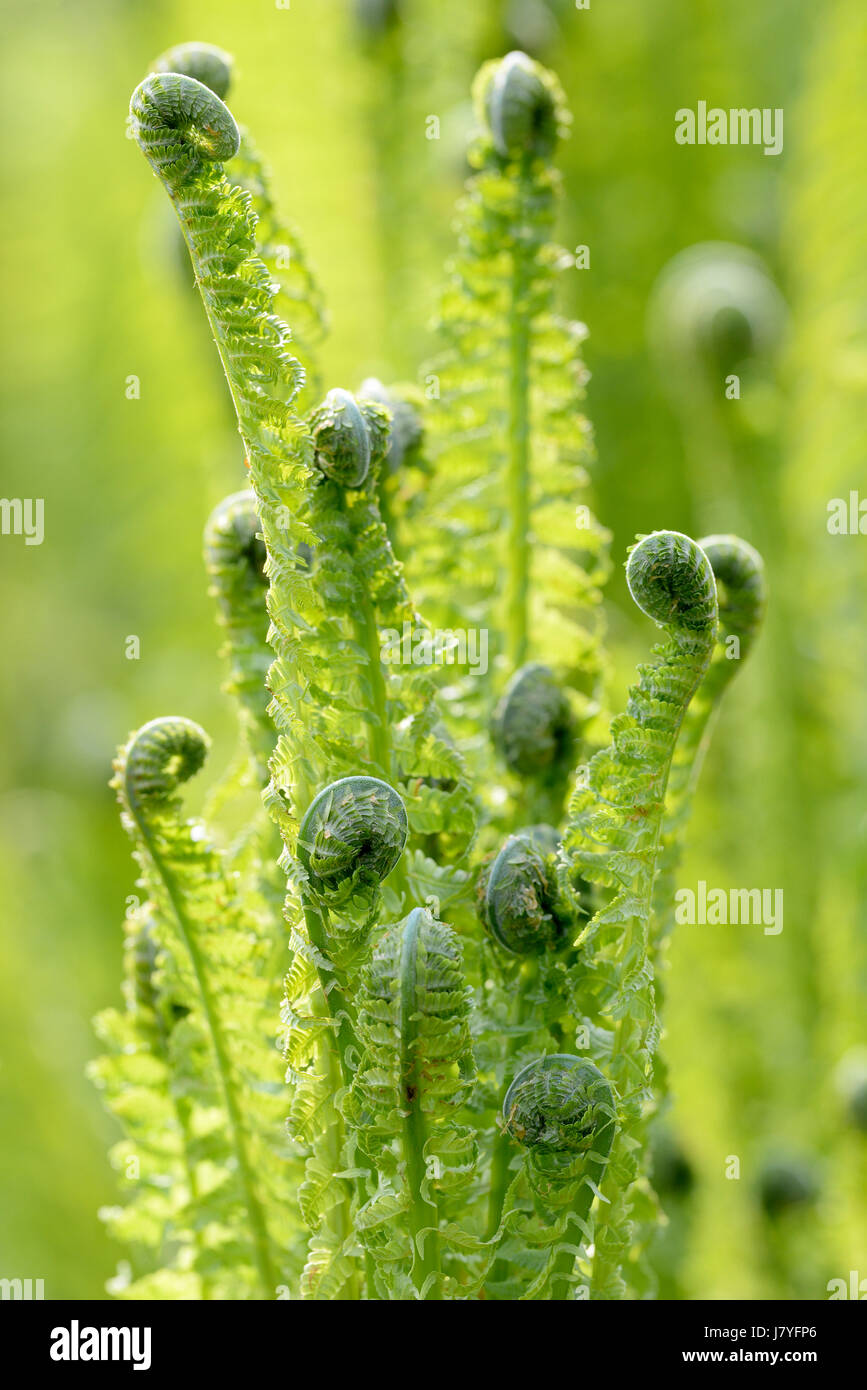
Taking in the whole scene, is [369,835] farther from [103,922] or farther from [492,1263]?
[103,922]

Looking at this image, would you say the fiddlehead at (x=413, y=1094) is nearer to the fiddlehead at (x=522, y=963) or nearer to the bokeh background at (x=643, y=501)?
the fiddlehead at (x=522, y=963)

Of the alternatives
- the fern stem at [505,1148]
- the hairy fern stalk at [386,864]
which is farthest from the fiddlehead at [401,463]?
the fern stem at [505,1148]

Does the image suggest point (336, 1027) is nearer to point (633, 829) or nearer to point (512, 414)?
point (633, 829)

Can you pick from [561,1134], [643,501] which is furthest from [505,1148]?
[643,501]

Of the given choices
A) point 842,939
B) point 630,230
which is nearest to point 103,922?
point 842,939

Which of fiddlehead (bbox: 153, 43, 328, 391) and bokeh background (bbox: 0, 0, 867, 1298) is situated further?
bokeh background (bbox: 0, 0, 867, 1298)

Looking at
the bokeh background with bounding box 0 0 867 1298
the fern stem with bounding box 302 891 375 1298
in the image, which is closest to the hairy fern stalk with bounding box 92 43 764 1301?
the fern stem with bounding box 302 891 375 1298

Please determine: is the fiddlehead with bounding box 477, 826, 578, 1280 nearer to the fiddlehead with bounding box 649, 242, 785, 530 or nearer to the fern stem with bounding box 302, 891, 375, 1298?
the fern stem with bounding box 302, 891, 375, 1298
